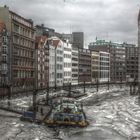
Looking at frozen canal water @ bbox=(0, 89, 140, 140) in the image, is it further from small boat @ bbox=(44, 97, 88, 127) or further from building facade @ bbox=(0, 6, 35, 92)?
building facade @ bbox=(0, 6, 35, 92)

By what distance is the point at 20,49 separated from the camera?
572 feet

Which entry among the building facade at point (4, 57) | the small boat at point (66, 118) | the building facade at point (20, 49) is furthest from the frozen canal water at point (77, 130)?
the building facade at point (20, 49)

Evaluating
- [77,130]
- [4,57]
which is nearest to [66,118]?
[77,130]

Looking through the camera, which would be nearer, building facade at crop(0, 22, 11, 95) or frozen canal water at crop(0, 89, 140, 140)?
frozen canal water at crop(0, 89, 140, 140)

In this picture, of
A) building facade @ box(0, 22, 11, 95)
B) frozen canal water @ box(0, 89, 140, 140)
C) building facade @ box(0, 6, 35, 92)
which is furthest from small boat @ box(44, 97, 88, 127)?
building facade @ box(0, 6, 35, 92)

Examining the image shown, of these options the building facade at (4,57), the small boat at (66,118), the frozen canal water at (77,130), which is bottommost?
the frozen canal water at (77,130)

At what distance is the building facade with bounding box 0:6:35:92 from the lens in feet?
532

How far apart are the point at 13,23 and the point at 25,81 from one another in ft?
86.4

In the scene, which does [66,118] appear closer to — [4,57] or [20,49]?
[4,57]

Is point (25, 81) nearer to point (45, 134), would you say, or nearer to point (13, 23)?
point (13, 23)

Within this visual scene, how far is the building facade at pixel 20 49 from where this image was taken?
162 metres

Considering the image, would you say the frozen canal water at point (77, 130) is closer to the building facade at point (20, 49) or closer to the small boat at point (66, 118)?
the small boat at point (66, 118)

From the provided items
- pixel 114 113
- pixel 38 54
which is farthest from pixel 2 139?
pixel 38 54

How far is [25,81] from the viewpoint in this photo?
176 m
